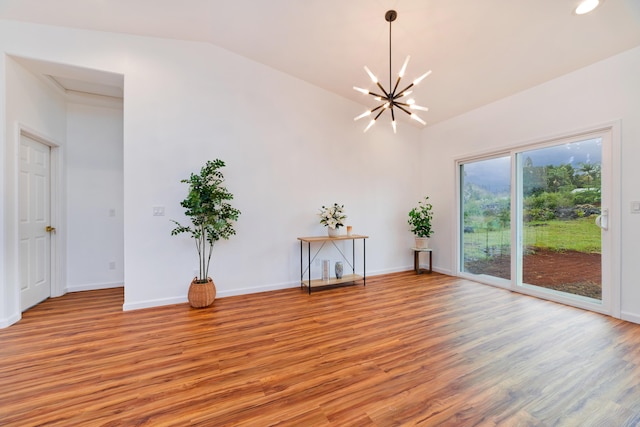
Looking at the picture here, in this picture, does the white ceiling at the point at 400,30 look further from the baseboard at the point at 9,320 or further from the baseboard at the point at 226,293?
the baseboard at the point at 226,293

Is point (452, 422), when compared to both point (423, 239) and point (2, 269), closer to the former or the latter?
point (423, 239)

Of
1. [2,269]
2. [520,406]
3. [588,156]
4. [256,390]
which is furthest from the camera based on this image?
[588,156]

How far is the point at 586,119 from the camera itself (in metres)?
3.07

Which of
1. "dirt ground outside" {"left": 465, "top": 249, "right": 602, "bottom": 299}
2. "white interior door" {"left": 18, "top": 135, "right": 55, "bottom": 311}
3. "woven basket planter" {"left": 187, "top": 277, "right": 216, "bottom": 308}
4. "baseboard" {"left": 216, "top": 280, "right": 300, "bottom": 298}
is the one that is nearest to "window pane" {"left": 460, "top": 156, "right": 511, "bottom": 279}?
"dirt ground outside" {"left": 465, "top": 249, "right": 602, "bottom": 299}

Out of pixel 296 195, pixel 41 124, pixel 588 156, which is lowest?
pixel 296 195

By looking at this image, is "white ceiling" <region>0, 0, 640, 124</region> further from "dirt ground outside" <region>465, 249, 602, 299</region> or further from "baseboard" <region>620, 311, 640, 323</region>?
"baseboard" <region>620, 311, 640, 323</region>

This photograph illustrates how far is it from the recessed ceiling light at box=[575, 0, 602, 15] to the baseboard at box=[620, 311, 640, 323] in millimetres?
3058

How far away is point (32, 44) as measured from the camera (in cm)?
282

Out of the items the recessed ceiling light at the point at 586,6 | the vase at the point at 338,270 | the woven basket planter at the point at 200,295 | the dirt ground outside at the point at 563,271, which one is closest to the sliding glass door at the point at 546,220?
the dirt ground outside at the point at 563,271

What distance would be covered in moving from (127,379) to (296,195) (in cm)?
290

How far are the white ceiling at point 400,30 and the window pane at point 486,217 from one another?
1.22 metres

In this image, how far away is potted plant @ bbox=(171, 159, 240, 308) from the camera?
316cm

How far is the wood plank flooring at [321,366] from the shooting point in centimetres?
156

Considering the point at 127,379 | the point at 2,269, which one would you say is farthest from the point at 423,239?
the point at 2,269
